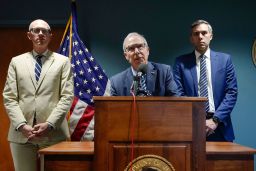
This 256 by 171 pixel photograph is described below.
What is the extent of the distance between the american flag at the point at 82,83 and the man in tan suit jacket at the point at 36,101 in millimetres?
854

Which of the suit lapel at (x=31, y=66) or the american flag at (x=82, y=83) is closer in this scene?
the suit lapel at (x=31, y=66)

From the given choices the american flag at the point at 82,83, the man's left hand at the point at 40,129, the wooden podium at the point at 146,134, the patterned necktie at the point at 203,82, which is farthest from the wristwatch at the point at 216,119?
the american flag at the point at 82,83

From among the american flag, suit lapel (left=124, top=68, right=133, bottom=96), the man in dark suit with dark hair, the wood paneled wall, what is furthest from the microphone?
the wood paneled wall

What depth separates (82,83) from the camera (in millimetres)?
3889

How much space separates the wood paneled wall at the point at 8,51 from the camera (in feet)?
14.0

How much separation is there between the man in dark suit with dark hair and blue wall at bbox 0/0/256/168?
3.58 feet

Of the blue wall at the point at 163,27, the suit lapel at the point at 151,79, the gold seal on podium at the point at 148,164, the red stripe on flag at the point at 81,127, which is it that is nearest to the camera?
the gold seal on podium at the point at 148,164

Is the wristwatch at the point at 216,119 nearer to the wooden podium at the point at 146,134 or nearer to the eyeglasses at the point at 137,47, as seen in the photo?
the eyeglasses at the point at 137,47

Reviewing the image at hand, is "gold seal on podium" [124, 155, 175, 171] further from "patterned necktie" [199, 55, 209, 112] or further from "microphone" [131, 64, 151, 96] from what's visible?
"patterned necktie" [199, 55, 209, 112]

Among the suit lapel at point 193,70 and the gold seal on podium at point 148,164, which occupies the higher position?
the suit lapel at point 193,70

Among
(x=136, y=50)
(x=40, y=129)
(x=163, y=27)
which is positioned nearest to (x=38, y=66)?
(x=40, y=129)

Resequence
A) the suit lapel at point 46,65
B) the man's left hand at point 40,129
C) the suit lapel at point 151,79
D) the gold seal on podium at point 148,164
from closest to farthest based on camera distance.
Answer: the gold seal on podium at point 148,164 < the suit lapel at point 151,79 < the man's left hand at point 40,129 < the suit lapel at point 46,65

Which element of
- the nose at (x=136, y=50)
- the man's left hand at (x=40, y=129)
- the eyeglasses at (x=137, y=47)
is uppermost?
the eyeglasses at (x=137, y=47)

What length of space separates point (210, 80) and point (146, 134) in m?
1.41
